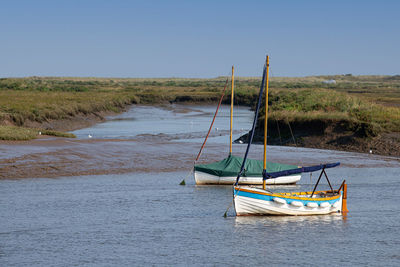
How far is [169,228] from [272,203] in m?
4.93

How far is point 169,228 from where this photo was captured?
88.6 feet

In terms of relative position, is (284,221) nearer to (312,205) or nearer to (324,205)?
(312,205)

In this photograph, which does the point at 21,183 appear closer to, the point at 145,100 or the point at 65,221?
the point at 65,221

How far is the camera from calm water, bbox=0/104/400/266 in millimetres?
22844

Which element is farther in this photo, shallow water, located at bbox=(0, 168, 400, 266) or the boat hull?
the boat hull

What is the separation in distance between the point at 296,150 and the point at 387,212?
24.2 meters

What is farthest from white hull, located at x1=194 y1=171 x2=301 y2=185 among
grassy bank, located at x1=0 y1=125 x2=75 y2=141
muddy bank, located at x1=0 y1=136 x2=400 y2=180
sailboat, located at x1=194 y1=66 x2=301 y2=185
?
grassy bank, located at x1=0 y1=125 x2=75 y2=141

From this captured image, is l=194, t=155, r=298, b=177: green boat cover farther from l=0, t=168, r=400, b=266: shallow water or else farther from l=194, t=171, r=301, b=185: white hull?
l=0, t=168, r=400, b=266: shallow water

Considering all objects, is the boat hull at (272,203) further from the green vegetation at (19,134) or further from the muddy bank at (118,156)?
the green vegetation at (19,134)

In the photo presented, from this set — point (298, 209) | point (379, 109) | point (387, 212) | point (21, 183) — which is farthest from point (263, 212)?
point (379, 109)

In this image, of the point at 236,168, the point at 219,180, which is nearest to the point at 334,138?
the point at 236,168

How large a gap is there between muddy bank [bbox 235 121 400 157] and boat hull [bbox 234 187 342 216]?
21.3 m

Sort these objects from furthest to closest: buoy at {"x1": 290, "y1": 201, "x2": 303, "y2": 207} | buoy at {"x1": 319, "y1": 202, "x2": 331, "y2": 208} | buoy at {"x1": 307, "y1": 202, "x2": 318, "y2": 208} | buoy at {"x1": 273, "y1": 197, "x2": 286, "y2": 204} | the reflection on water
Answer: buoy at {"x1": 319, "y1": 202, "x2": 331, "y2": 208} → buoy at {"x1": 307, "y1": 202, "x2": 318, "y2": 208} → buoy at {"x1": 290, "y1": 201, "x2": 303, "y2": 207} → buoy at {"x1": 273, "y1": 197, "x2": 286, "y2": 204} → the reflection on water

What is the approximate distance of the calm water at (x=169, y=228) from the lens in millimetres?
22844
